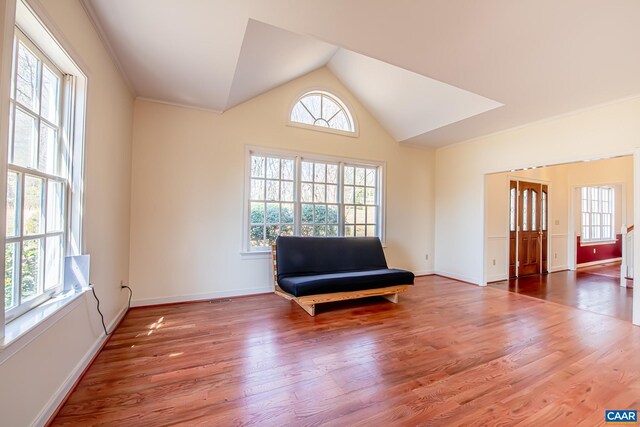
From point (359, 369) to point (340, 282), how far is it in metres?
1.31

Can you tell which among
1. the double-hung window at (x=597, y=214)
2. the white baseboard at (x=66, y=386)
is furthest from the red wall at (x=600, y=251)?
the white baseboard at (x=66, y=386)

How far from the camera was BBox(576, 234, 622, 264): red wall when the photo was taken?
654 cm

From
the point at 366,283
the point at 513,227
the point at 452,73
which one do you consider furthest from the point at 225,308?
the point at 513,227

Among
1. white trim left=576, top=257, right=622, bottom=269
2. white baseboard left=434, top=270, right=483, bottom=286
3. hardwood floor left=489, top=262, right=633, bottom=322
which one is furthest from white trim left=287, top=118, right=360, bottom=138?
white trim left=576, top=257, right=622, bottom=269

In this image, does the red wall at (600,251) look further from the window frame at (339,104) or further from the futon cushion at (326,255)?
the window frame at (339,104)

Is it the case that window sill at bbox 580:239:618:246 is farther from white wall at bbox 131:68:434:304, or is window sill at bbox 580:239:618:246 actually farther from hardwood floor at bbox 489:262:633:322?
white wall at bbox 131:68:434:304

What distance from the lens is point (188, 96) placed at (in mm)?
3389

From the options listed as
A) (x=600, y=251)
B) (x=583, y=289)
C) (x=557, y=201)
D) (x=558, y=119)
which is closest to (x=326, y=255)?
(x=558, y=119)

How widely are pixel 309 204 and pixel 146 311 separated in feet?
8.52

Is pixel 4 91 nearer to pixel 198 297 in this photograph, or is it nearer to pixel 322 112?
pixel 198 297

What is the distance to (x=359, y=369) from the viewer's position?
6.84ft

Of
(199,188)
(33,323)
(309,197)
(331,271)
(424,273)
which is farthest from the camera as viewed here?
(424,273)

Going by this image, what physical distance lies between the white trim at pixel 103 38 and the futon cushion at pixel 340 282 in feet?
9.32

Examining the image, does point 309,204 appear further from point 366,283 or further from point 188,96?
point 188,96
